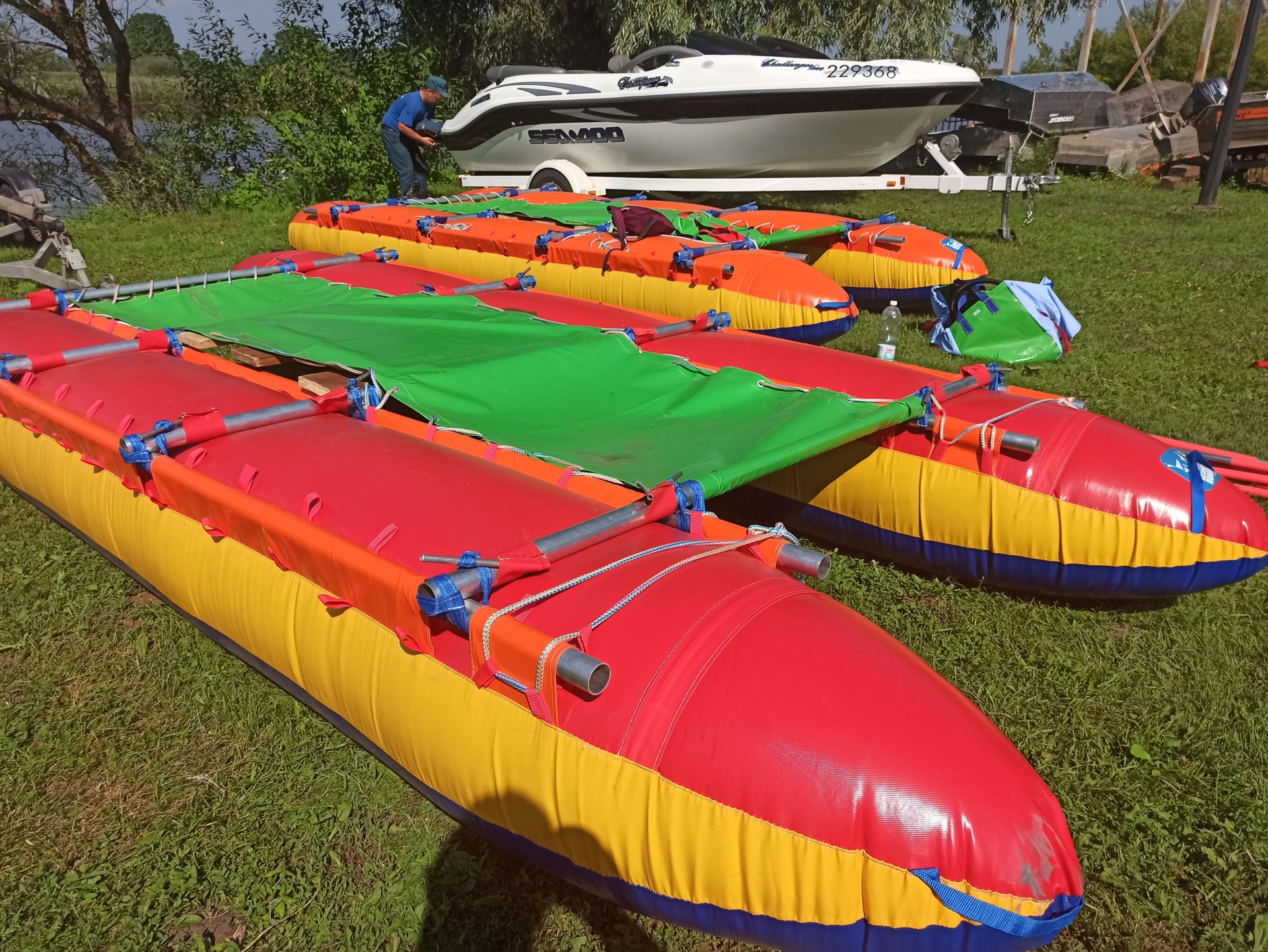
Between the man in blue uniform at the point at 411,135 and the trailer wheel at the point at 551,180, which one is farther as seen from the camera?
the trailer wheel at the point at 551,180

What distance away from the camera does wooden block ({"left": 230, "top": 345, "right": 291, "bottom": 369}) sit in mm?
4457

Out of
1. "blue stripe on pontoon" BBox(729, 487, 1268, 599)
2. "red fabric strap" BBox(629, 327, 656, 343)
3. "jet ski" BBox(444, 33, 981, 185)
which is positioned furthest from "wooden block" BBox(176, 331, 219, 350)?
"jet ski" BBox(444, 33, 981, 185)

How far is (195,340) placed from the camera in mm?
4582

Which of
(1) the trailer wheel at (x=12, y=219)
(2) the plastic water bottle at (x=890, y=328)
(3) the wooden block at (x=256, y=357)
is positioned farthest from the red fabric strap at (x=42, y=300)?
(2) the plastic water bottle at (x=890, y=328)

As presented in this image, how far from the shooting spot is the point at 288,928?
229 cm

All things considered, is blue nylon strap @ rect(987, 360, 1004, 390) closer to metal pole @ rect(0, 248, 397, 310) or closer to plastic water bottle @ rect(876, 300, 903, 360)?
plastic water bottle @ rect(876, 300, 903, 360)

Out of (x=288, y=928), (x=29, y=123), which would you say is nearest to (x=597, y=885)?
(x=288, y=928)

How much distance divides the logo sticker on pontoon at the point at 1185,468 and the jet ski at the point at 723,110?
22.5 ft

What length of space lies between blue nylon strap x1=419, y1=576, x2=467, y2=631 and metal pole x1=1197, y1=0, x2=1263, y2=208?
12.8m

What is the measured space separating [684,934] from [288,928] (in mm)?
1089

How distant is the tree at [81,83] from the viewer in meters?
14.6

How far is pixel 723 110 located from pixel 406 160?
3841 millimetres

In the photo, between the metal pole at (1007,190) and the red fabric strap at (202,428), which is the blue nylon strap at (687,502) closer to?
the red fabric strap at (202,428)

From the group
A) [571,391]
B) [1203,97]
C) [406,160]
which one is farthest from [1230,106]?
[571,391]
